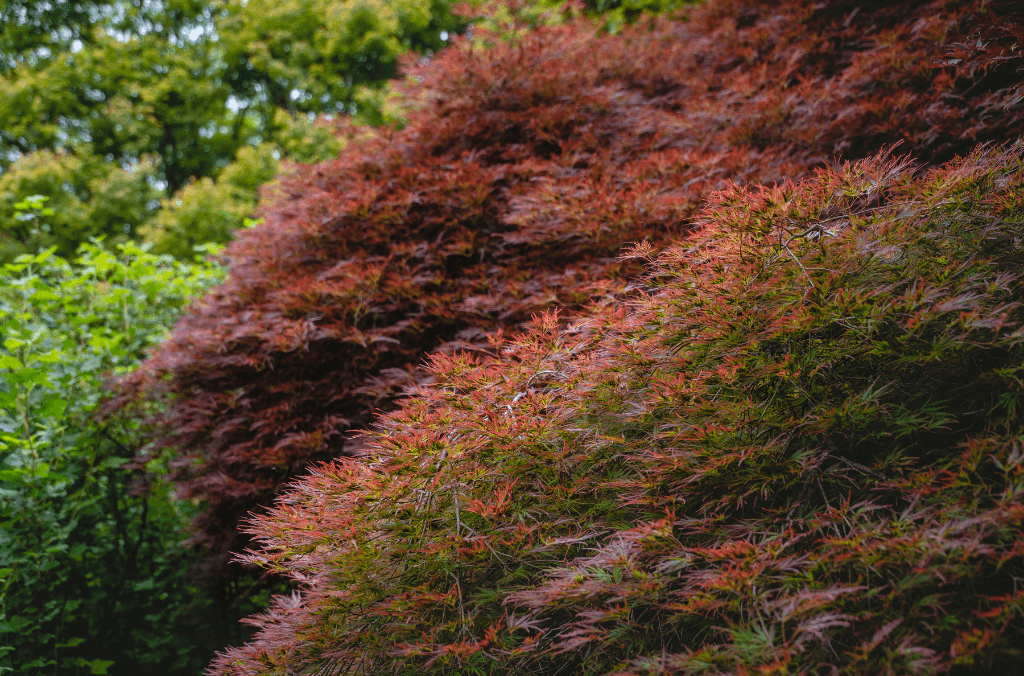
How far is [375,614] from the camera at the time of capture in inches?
67.7

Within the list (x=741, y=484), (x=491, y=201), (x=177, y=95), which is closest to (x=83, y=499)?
(x=491, y=201)

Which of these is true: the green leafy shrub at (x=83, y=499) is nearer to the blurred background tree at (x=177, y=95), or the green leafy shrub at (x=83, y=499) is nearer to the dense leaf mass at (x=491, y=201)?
A: the dense leaf mass at (x=491, y=201)

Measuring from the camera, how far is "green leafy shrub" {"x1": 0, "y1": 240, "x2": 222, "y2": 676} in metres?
3.01

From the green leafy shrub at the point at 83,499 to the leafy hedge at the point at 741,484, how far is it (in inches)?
76.0

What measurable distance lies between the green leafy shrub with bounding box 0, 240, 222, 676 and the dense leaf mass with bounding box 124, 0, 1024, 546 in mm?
466

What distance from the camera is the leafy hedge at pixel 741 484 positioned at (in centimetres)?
129

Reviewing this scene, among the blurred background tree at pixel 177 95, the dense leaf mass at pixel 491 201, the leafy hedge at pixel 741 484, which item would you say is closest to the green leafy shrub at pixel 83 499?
the dense leaf mass at pixel 491 201

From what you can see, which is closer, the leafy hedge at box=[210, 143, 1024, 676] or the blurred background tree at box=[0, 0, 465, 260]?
the leafy hedge at box=[210, 143, 1024, 676]

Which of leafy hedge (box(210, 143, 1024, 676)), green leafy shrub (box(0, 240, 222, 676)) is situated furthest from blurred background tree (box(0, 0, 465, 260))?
leafy hedge (box(210, 143, 1024, 676))

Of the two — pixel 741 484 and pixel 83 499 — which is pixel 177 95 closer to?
pixel 83 499

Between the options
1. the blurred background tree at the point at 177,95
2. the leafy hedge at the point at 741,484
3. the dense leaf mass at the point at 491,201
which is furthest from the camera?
the blurred background tree at the point at 177,95

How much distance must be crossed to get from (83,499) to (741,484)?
3.90 m

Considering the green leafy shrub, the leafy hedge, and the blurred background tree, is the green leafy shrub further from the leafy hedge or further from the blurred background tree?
the blurred background tree

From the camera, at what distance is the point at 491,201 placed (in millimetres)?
3506
